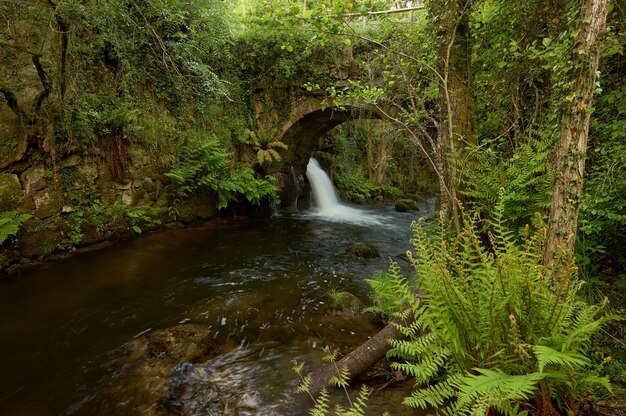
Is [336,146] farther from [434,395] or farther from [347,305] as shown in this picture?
[434,395]

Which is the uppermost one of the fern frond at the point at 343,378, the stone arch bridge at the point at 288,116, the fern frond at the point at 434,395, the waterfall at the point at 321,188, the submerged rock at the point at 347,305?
the stone arch bridge at the point at 288,116

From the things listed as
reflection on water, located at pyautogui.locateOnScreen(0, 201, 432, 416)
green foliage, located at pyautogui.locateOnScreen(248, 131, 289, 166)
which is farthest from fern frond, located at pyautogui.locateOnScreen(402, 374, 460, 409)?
green foliage, located at pyautogui.locateOnScreen(248, 131, 289, 166)

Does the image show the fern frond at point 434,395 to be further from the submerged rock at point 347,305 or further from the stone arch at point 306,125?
the stone arch at point 306,125

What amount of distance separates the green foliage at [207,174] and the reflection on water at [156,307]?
50.9 inches

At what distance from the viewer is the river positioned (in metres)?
2.78

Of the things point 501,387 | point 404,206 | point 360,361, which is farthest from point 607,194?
point 404,206

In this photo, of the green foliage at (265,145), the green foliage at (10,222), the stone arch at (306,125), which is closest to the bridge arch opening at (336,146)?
the stone arch at (306,125)

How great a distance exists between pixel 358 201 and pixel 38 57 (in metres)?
11.3

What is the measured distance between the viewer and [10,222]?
454cm

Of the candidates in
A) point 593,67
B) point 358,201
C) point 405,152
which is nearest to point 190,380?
point 593,67

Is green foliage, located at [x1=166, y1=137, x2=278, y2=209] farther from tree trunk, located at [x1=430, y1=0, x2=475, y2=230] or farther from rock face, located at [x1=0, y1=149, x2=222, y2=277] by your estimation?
tree trunk, located at [x1=430, y1=0, x2=475, y2=230]

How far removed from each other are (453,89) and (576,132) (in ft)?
5.36

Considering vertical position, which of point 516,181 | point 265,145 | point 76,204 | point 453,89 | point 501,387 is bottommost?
point 501,387

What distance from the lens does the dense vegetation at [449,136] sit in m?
1.83
